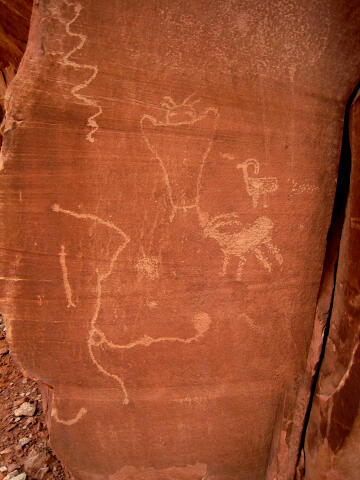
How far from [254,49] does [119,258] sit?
81cm

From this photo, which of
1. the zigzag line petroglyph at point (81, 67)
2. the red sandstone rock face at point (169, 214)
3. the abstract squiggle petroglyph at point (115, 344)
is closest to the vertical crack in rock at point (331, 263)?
the red sandstone rock face at point (169, 214)

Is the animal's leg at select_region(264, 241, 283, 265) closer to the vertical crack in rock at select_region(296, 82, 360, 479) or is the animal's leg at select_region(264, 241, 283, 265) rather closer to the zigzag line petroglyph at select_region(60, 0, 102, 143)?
the vertical crack in rock at select_region(296, 82, 360, 479)

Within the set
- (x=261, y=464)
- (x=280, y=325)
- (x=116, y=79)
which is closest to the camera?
(x=116, y=79)

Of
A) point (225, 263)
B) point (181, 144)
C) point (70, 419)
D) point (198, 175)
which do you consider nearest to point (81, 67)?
point (181, 144)

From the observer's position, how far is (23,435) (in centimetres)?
171

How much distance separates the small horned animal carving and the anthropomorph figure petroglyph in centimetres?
15

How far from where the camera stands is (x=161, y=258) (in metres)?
1.10

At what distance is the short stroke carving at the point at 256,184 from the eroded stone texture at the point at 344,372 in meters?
0.26

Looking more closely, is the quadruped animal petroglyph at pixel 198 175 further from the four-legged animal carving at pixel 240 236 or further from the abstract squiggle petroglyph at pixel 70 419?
the abstract squiggle petroglyph at pixel 70 419

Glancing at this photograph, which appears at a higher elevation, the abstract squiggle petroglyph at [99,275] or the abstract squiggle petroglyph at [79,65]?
the abstract squiggle petroglyph at [79,65]

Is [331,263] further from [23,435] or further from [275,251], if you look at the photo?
[23,435]

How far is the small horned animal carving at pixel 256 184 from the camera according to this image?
41.9 inches

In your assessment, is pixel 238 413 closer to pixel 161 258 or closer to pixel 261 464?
pixel 261 464

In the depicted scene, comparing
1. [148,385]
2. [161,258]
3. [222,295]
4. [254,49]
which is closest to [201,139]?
[254,49]
